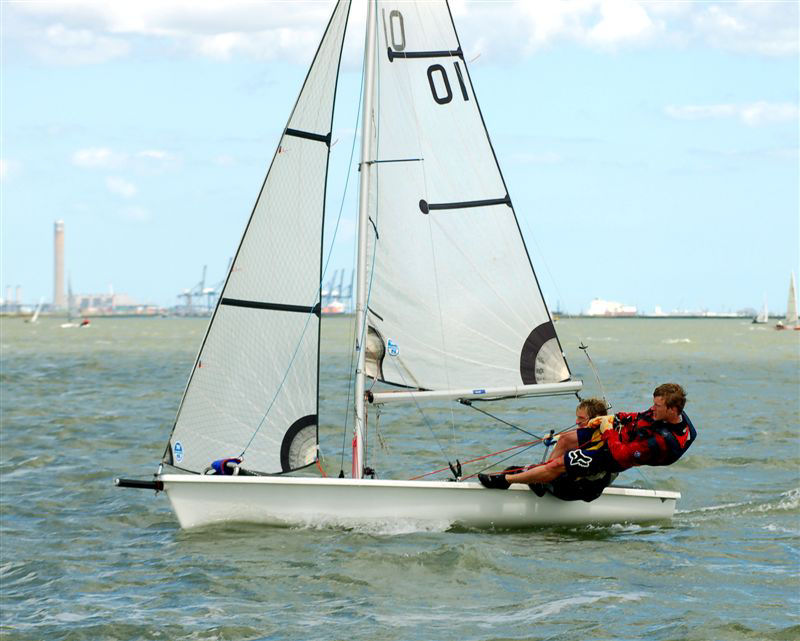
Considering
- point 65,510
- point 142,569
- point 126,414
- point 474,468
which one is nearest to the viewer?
point 142,569

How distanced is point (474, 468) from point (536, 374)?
14.0 ft

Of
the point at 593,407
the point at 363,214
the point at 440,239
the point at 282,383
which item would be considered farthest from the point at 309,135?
the point at 593,407

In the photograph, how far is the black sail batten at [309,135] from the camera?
11617 mm

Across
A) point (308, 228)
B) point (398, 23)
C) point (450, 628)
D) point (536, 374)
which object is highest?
point (398, 23)

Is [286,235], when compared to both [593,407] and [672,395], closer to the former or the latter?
[593,407]

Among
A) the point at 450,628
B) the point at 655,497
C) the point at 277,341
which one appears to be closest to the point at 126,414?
the point at 277,341

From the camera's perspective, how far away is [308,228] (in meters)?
11.9

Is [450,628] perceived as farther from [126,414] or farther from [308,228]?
[126,414]

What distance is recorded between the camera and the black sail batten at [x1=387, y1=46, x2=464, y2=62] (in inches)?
460

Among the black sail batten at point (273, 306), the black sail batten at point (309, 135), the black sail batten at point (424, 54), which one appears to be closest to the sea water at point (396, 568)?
the black sail batten at point (273, 306)

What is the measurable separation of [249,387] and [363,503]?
5.42 ft

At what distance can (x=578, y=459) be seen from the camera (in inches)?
424

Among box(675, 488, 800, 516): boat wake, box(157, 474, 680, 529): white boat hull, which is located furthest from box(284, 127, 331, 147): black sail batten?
box(675, 488, 800, 516): boat wake

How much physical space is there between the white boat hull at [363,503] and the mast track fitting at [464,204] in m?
2.68
